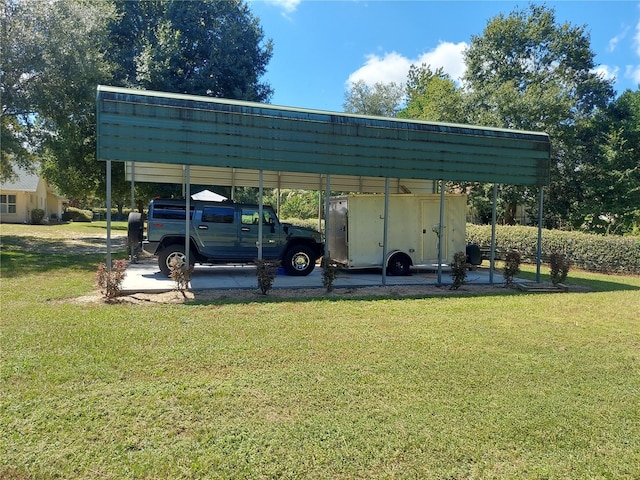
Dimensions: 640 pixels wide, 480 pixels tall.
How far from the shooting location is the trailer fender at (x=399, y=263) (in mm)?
12477

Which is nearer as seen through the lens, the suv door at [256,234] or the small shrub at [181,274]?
the small shrub at [181,274]

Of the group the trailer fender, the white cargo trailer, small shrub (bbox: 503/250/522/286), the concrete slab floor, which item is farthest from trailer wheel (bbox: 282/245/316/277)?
small shrub (bbox: 503/250/522/286)

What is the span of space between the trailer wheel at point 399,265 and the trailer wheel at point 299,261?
2.33 metres

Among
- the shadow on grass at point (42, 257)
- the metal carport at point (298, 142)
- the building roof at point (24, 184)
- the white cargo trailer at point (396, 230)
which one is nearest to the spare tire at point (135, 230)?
the shadow on grass at point (42, 257)

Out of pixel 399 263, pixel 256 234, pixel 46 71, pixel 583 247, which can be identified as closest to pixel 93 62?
pixel 46 71

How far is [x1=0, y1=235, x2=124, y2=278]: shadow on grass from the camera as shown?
11646 mm

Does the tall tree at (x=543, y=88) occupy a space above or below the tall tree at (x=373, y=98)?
below

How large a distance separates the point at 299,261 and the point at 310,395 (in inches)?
312

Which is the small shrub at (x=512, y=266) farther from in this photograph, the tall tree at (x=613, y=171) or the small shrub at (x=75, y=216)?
the small shrub at (x=75, y=216)

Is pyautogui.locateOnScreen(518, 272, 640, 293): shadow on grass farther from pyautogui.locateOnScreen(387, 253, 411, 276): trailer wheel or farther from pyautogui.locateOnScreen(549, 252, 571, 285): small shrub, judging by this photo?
pyautogui.locateOnScreen(387, 253, 411, 276): trailer wheel

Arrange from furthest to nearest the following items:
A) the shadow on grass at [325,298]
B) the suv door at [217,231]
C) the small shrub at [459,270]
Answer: the suv door at [217,231] < the small shrub at [459,270] < the shadow on grass at [325,298]

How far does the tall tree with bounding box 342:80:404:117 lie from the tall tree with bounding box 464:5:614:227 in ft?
51.4

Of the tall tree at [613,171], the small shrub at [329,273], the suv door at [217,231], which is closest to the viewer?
the small shrub at [329,273]

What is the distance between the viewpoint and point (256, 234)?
11.5 m
